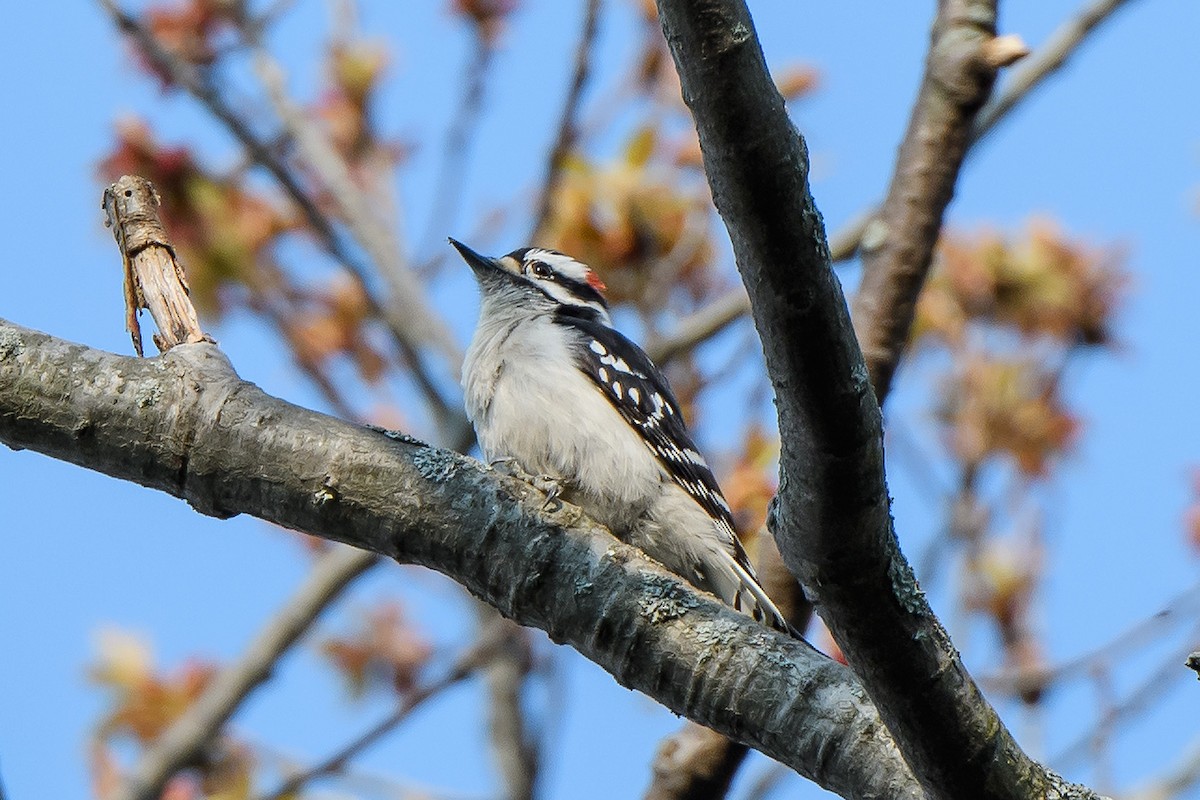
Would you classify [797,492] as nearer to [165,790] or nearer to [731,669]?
[731,669]

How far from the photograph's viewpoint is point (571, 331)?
537cm

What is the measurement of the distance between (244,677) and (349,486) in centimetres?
314

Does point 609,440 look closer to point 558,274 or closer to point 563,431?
point 563,431

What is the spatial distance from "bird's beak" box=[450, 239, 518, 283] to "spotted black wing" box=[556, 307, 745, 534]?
0.79 metres

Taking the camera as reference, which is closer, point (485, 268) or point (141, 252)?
point (141, 252)

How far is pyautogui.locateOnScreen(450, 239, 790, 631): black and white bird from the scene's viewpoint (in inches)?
184

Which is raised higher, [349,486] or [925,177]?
[925,177]

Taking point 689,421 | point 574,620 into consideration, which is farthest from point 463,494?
point 689,421

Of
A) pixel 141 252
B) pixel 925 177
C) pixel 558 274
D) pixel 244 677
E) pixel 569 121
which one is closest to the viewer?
pixel 141 252

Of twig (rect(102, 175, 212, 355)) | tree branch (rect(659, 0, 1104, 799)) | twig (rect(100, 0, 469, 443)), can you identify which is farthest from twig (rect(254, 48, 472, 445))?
tree branch (rect(659, 0, 1104, 799))

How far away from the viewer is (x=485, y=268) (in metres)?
6.16

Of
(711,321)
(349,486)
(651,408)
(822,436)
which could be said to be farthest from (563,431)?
(822,436)

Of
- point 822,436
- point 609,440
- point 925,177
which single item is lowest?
point 822,436

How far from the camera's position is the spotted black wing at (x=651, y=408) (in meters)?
4.83
